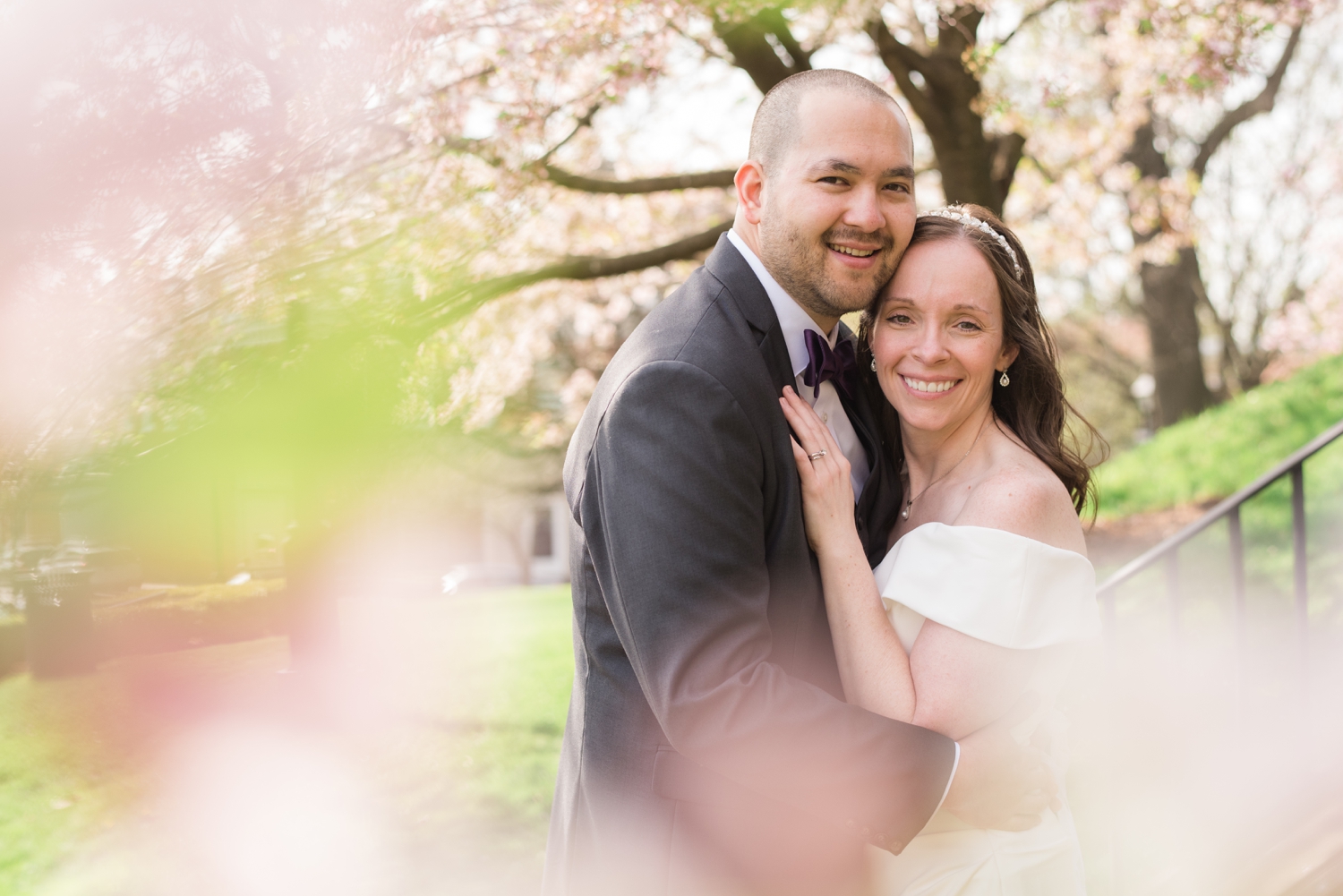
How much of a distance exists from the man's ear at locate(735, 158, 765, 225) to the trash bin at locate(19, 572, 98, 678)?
6.61 ft

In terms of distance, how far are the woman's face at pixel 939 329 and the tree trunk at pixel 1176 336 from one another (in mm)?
11154

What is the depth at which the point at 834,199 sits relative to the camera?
236cm

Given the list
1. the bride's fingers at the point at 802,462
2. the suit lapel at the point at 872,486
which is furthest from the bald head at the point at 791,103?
the bride's fingers at the point at 802,462

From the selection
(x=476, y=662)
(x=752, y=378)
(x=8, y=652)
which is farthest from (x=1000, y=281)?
(x=476, y=662)

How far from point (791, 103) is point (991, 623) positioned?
1375mm

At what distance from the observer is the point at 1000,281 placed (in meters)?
2.60

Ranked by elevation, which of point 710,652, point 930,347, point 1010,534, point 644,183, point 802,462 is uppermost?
point 644,183

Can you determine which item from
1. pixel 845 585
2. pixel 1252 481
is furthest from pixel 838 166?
pixel 1252 481

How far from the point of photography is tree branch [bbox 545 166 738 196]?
557 cm

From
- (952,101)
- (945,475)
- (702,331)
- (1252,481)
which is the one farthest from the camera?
(1252,481)

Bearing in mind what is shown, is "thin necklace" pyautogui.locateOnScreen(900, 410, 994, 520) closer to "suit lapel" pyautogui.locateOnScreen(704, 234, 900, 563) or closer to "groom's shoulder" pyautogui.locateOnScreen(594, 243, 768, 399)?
"suit lapel" pyautogui.locateOnScreen(704, 234, 900, 563)

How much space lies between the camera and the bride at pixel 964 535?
222 centimetres

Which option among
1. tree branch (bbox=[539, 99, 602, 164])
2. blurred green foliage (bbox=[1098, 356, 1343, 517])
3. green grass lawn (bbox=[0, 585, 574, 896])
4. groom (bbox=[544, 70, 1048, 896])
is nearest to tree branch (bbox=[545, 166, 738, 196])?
tree branch (bbox=[539, 99, 602, 164])

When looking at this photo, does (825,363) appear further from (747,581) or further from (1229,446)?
(1229,446)
